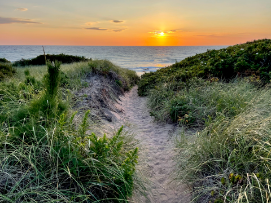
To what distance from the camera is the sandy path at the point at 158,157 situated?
2.88 meters

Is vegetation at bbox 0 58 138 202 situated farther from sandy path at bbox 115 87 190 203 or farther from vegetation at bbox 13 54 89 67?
vegetation at bbox 13 54 89 67

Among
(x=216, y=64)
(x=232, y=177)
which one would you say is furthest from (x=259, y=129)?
(x=216, y=64)

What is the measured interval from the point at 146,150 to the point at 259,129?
7.55 feet

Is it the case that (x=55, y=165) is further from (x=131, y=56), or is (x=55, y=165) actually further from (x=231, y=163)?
(x=131, y=56)

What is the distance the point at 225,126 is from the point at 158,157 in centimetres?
158

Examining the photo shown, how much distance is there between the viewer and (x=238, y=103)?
4.52 metres

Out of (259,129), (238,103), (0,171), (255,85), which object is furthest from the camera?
(255,85)

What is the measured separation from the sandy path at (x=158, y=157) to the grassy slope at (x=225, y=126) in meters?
0.25

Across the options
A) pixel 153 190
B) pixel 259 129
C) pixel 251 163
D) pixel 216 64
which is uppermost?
pixel 216 64

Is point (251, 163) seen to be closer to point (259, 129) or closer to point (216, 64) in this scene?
point (259, 129)

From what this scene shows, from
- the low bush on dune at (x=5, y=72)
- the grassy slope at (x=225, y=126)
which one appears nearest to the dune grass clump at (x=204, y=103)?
the grassy slope at (x=225, y=126)

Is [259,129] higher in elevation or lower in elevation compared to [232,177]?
higher

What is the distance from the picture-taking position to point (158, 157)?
4.06 meters

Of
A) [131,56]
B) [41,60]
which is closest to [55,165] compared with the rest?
[41,60]
